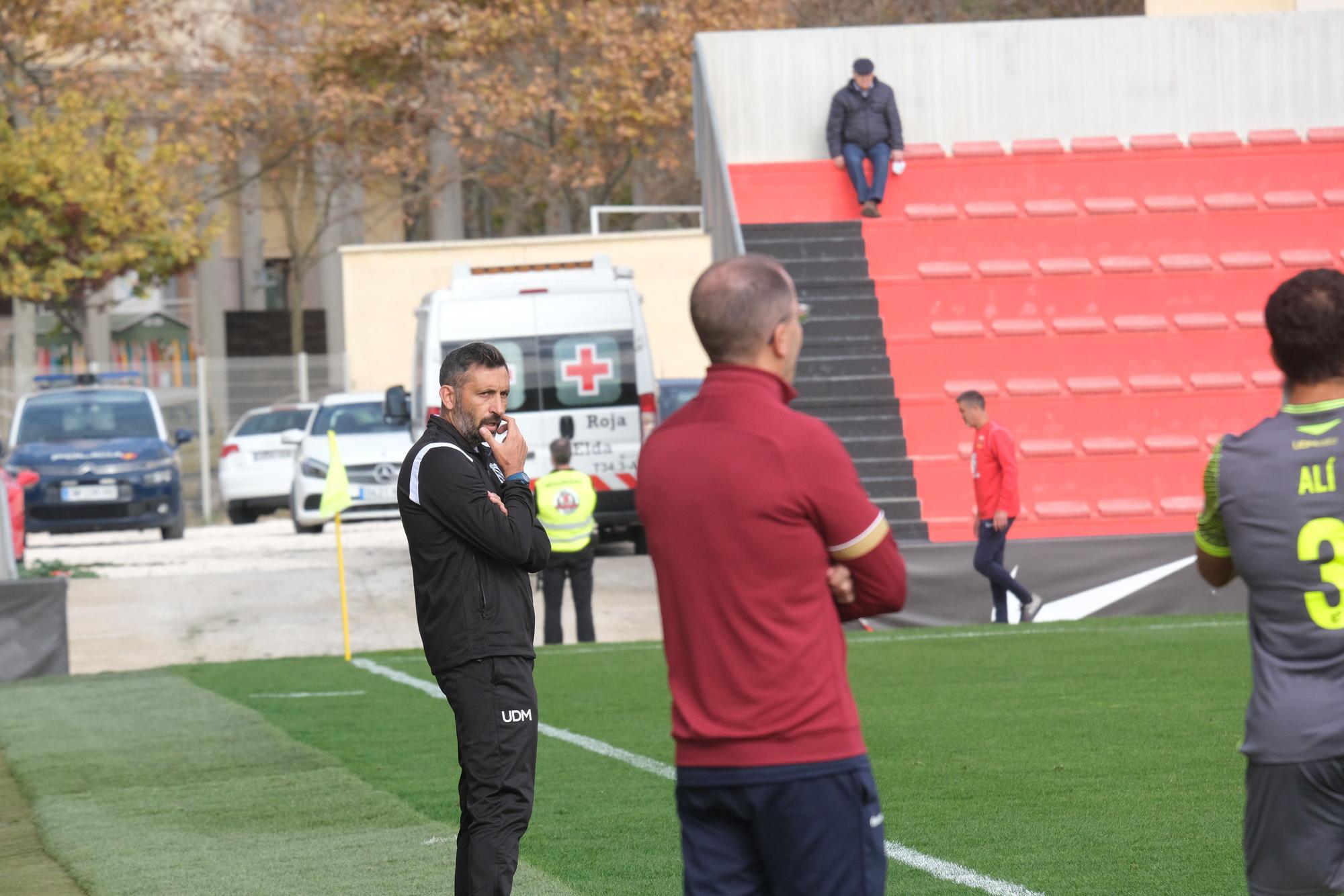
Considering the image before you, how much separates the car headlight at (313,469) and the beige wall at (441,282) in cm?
541

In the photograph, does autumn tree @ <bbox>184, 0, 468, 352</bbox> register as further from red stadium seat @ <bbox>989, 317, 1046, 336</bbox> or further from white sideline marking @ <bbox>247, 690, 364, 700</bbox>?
white sideline marking @ <bbox>247, 690, 364, 700</bbox>

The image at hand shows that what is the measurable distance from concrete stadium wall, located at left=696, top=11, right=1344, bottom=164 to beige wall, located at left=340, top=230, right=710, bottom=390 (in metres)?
5.52

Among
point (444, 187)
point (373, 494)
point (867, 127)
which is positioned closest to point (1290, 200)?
point (867, 127)

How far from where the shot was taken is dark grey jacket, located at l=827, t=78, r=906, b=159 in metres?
22.2

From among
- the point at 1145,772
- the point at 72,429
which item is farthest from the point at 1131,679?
the point at 72,429

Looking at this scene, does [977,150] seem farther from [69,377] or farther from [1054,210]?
[69,377]

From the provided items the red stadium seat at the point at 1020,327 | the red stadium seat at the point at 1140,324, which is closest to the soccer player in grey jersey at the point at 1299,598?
the red stadium seat at the point at 1020,327

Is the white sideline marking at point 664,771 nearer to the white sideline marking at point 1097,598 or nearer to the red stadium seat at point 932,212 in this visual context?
the white sideline marking at point 1097,598

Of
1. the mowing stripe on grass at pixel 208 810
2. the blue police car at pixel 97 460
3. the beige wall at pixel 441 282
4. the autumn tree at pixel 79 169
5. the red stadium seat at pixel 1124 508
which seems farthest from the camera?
the autumn tree at pixel 79 169

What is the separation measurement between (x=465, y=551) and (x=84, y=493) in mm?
18584

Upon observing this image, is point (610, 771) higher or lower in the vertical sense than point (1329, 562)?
lower

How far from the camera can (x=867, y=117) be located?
22297 mm

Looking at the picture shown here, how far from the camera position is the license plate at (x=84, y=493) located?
23.0 metres

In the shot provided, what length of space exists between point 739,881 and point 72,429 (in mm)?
21835
